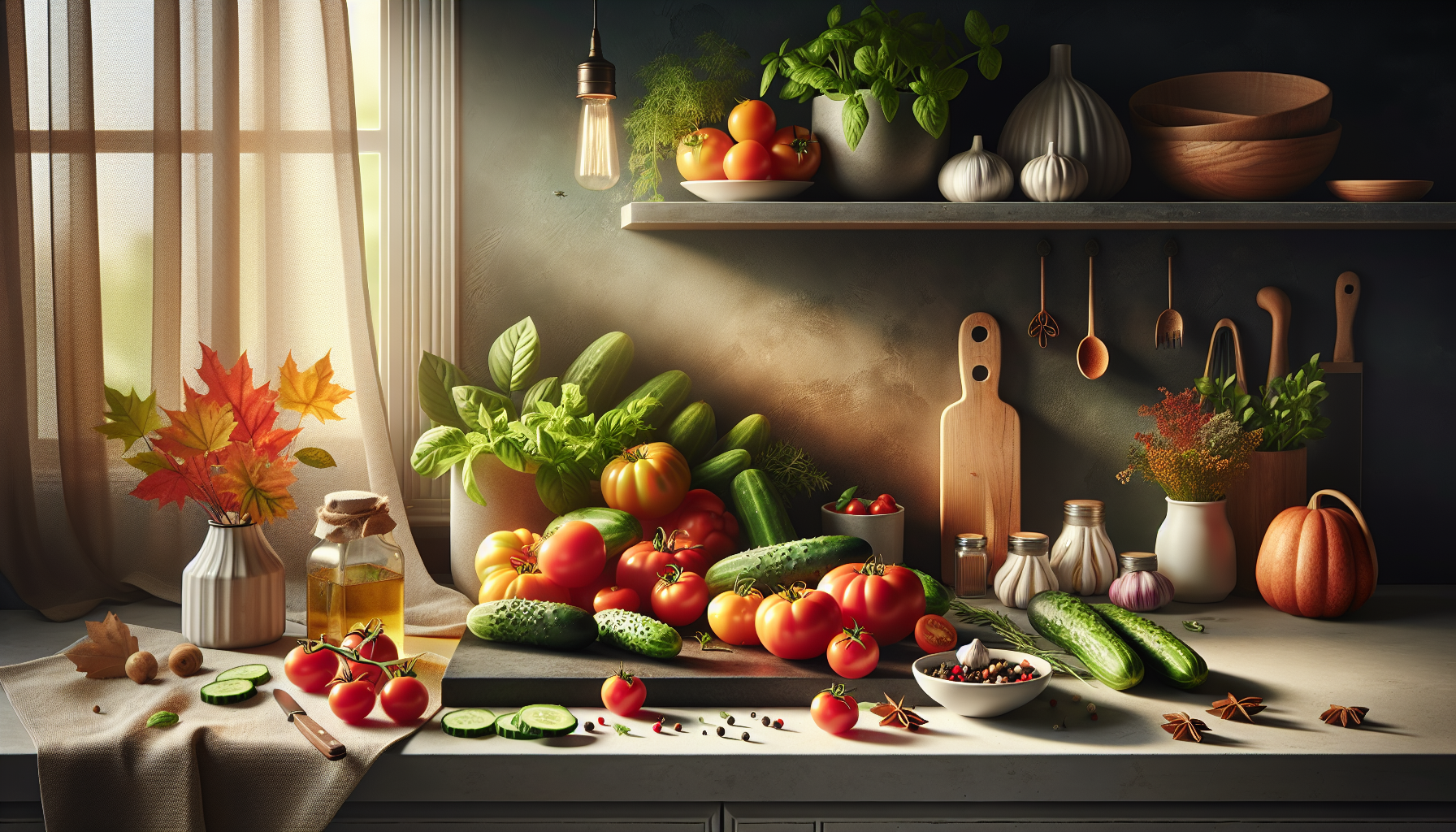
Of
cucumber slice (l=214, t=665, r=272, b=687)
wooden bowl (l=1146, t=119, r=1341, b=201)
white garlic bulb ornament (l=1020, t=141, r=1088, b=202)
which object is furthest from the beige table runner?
wooden bowl (l=1146, t=119, r=1341, b=201)

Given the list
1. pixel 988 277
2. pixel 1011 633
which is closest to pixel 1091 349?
pixel 988 277

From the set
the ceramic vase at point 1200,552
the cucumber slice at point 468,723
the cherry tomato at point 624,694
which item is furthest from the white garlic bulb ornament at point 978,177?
the cucumber slice at point 468,723

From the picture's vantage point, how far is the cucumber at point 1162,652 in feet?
4.42

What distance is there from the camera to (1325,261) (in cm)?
189

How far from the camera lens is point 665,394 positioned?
1.82m

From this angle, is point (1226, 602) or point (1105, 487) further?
point (1105, 487)

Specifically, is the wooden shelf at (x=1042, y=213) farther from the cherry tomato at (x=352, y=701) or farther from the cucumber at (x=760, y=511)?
the cherry tomato at (x=352, y=701)

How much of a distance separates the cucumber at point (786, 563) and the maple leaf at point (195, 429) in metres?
0.75

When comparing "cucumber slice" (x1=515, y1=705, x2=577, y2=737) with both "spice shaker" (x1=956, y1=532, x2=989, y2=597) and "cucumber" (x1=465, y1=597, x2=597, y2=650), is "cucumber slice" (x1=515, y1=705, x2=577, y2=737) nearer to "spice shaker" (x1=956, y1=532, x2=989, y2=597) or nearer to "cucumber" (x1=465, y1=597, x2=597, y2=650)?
"cucumber" (x1=465, y1=597, x2=597, y2=650)

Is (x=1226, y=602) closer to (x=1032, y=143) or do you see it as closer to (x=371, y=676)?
(x=1032, y=143)

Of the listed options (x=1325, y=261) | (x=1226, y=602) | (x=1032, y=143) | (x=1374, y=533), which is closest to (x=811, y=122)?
(x=1032, y=143)

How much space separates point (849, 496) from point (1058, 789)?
685mm

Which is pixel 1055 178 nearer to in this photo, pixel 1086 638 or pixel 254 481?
pixel 1086 638

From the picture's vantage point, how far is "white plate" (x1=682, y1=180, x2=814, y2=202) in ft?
5.47
